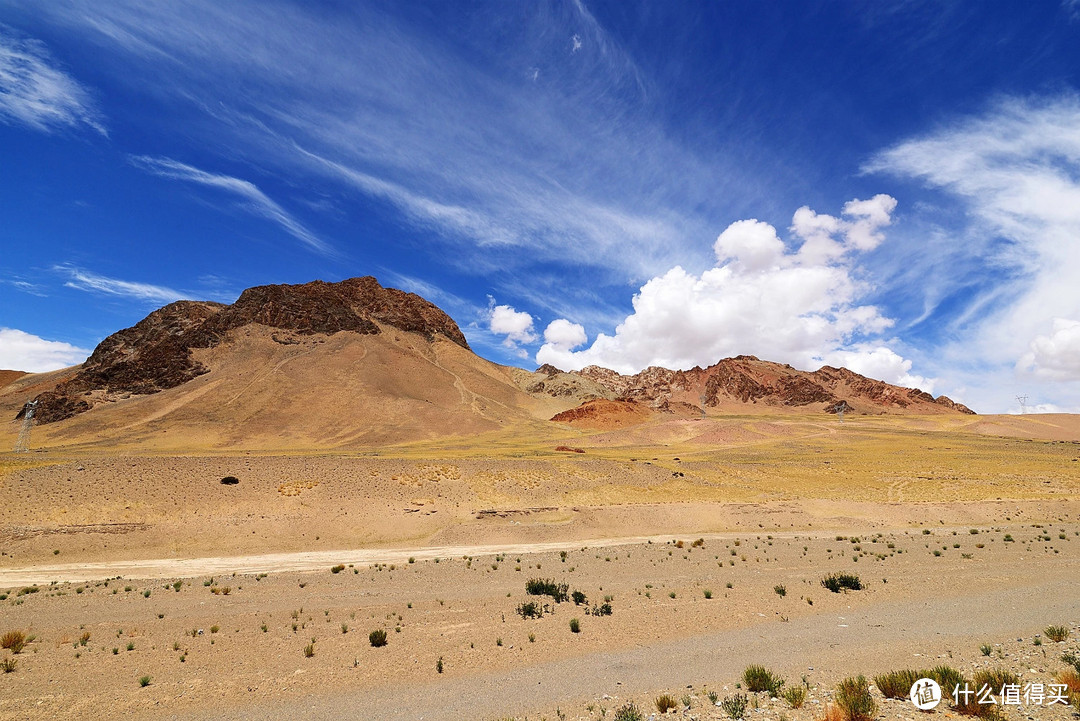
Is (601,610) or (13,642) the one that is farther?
(601,610)

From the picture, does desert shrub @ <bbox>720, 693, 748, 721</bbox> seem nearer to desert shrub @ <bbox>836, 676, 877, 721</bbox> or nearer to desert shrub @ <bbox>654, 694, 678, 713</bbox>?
desert shrub @ <bbox>654, 694, 678, 713</bbox>

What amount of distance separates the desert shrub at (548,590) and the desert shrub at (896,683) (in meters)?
9.62

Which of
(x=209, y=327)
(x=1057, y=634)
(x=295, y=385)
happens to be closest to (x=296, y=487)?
(x=1057, y=634)

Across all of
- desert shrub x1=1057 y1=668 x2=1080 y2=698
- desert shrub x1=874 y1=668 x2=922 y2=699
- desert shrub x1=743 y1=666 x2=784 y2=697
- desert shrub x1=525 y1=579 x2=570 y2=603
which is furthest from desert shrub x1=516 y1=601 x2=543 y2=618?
desert shrub x1=1057 y1=668 x2=1080 y2=698

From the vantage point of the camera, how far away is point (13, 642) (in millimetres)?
12109

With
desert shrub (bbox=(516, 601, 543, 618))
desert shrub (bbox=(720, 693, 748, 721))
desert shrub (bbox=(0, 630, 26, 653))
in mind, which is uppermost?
desert shrub (bbox=(720, 693, 748, 721))

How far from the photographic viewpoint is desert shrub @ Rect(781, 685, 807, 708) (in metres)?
8.44

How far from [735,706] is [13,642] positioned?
16588 millimetres

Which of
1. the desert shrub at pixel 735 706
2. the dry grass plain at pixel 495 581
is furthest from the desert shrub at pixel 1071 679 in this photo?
the desert shrub at pixel 735 706

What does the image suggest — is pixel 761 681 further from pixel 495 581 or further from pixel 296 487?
pixel 296 487

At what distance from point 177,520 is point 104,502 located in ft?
17.5

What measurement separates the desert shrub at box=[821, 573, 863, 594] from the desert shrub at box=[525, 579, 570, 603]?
30.0ft

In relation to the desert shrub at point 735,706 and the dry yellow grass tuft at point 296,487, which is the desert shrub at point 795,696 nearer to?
the desert shrub at point 735,706

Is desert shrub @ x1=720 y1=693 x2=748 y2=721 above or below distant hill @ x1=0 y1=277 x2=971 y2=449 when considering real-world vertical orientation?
below
